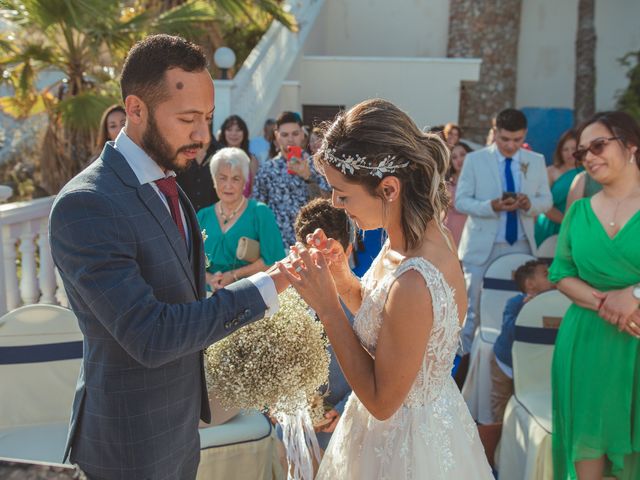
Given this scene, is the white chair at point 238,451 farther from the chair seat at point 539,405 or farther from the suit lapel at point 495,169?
the suit lapel at point 495,169

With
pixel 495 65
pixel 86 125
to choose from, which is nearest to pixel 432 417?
pixel 86 125

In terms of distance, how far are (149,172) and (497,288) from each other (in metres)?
3.75

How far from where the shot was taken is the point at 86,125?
6.70 m

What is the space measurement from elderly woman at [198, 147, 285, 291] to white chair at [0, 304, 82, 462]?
3.54 ft

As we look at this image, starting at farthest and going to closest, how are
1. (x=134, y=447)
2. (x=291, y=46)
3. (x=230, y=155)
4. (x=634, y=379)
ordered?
(x=291, y=46), (x=230, y=155), (x=634, y=379), (x=134, y=447)

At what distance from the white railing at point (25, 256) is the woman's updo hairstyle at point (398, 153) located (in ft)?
11.0

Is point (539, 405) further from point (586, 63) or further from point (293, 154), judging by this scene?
point (586, 63)

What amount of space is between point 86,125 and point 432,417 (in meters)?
5.48

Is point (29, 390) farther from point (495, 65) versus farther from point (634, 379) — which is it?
point (495, 65)

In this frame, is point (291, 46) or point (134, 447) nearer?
point (134, 447)

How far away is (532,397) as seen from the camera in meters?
3.84

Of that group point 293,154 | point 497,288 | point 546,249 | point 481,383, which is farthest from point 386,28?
point 481,383

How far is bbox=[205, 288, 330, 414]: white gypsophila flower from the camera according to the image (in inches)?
86.4

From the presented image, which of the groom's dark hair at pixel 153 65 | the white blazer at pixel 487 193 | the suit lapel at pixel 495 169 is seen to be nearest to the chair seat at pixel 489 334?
the white blazer at pixel 487 193
